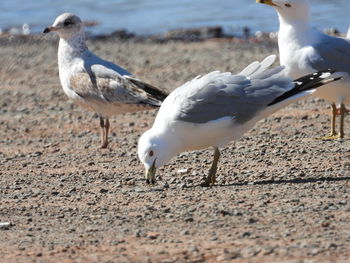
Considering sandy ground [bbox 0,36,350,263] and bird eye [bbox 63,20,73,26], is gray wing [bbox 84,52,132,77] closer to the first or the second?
bird eye [bbox 63,20,73,26]

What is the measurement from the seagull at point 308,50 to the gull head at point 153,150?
211 centimetres

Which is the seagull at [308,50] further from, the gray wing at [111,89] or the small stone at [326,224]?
the small stone at [326,224]

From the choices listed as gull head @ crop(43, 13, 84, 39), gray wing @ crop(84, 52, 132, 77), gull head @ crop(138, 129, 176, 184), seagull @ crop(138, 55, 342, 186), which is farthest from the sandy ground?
gull head @ crop(43, 13, 84, 39)

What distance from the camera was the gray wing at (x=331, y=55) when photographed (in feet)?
29.6

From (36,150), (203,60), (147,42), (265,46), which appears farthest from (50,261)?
(147,42)

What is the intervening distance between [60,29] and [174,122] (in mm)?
3898

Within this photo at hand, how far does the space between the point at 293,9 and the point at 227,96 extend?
7.13 feet

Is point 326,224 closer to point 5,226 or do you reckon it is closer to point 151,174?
point 151,174

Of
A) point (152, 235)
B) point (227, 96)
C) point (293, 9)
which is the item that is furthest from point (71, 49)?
point (152, 235)

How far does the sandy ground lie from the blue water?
7444 millimetres

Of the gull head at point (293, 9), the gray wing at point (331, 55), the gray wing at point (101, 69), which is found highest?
the gull head at point (293, 9)

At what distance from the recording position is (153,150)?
7379 millimetres

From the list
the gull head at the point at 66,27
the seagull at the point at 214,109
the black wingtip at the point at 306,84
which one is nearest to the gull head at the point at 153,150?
the seagull at the point at 214,109

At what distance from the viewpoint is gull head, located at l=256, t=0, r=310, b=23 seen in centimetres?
938
